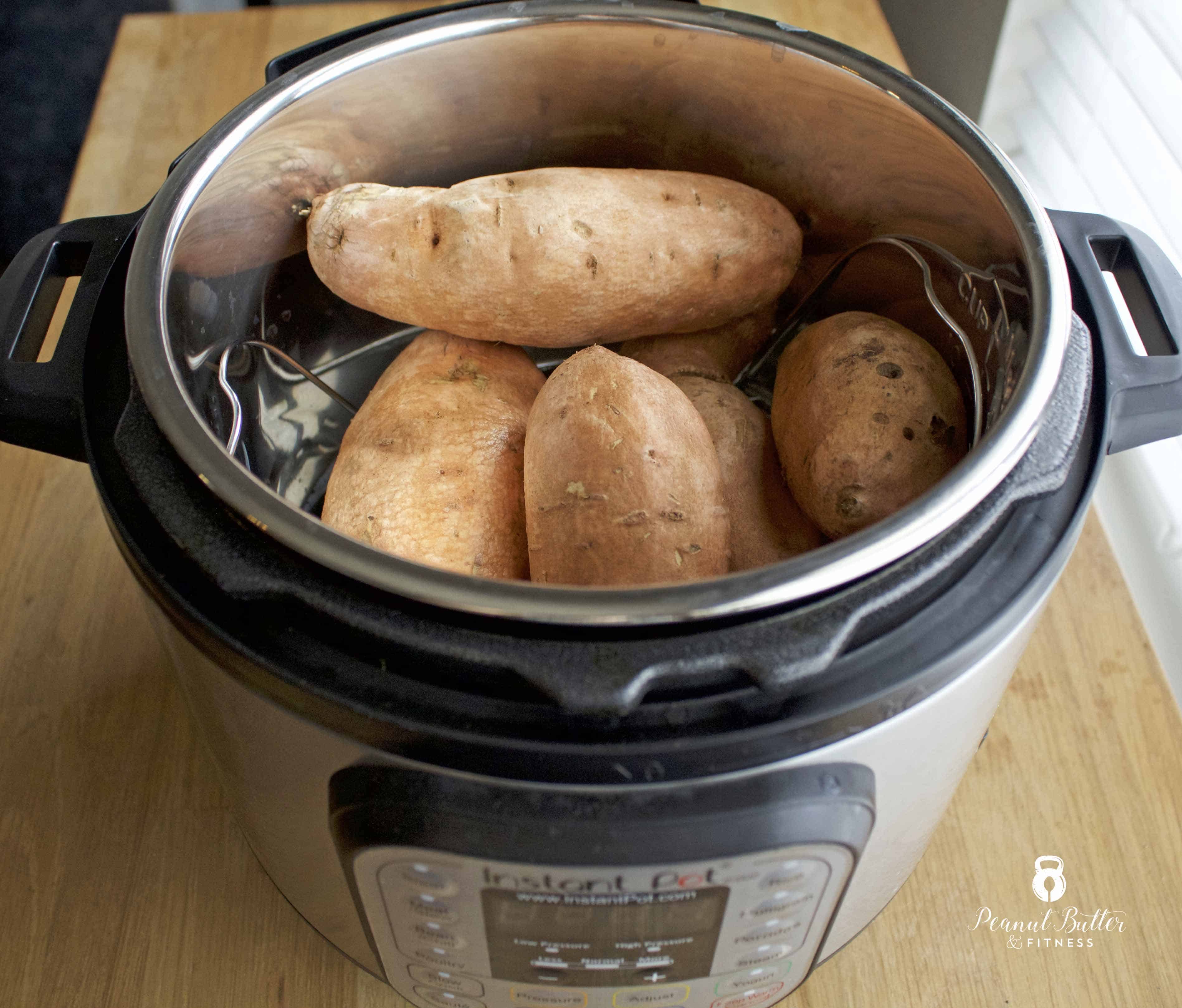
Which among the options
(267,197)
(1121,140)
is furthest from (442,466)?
(1121,140)

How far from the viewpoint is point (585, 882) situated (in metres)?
0.41

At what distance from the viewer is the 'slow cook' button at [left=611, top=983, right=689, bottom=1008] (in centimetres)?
52

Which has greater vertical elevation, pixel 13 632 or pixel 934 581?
pixel 934 581

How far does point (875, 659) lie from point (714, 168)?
46cm

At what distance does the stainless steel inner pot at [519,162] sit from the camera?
0.54 metres

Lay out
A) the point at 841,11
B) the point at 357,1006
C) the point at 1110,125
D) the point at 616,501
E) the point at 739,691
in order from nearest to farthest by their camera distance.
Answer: the point at 739,691 → the point at 616,501 → the point at 357,1006 → the point at 1110,125 → the point at 841,11

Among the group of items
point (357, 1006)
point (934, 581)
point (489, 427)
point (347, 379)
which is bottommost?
point (357, 1006)

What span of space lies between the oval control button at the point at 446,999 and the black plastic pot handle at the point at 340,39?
584mm

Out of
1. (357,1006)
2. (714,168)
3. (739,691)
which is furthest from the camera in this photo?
(714,168)

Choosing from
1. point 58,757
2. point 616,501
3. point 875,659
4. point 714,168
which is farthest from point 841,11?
point 58,757

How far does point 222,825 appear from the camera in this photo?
699mm

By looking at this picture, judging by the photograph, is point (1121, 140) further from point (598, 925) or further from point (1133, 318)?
point (598, 925)

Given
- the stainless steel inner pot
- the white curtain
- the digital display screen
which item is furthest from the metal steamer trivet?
the white curtain

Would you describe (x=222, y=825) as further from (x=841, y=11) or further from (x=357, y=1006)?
(x=841, y=11)
